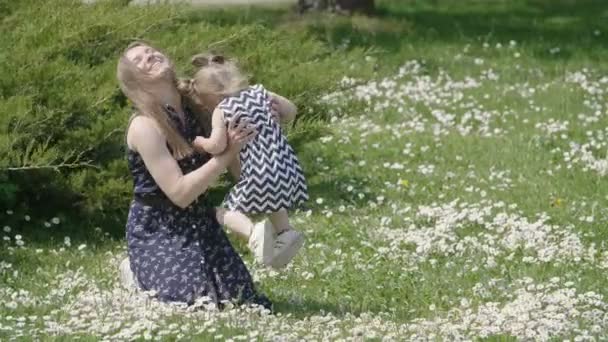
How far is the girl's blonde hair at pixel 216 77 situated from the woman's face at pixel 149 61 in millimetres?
153

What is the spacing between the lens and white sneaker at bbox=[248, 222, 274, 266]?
20.1 ft

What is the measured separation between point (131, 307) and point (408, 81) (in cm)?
813

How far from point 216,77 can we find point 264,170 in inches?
18.1

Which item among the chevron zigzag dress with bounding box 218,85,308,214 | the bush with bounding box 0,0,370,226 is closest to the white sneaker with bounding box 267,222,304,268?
the chevron zigzag dress with bounding box 218,85,308,214

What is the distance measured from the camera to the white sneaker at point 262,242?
20.1ft

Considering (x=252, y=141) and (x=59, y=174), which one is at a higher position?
(x=252, y=141)

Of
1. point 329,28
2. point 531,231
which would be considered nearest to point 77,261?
point 531,231

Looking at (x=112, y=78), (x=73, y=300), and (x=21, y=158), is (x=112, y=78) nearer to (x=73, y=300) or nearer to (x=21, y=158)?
(x=21, y=158)

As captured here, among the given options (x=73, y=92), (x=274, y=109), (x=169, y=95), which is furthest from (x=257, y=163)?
(x=73, y=92)

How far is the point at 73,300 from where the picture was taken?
6.67 m

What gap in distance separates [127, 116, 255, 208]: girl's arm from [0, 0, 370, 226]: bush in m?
1.67

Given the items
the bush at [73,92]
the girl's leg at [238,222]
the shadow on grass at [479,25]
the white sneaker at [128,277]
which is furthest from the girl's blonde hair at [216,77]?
the shadow on grass at [479,25]

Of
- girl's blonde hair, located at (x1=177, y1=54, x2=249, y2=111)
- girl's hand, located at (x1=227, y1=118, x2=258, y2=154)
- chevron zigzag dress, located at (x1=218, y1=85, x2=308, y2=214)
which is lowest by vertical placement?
chevron zigzag dress, located at (x1=218, y1=85, x2=308, y2=214)

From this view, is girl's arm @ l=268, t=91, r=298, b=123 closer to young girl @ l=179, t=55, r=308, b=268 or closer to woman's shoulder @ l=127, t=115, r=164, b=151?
young girl @ l=179, t=55, r=308, b=268
